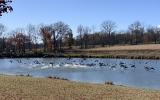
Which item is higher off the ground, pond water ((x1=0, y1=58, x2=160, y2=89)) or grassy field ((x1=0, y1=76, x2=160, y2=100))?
grassy field ((x1=0, y1=76, x2=160, y2=100))

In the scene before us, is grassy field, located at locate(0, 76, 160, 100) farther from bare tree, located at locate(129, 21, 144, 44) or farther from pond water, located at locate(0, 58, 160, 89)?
bare tree, located at locate(129, 21, 144, 44)

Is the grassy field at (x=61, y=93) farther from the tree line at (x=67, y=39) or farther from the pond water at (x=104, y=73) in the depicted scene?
the tree line at (x=67, y=39)

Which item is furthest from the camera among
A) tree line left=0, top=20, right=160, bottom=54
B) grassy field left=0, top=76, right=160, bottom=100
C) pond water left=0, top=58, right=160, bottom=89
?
tree line left=0, top=20, right=160, bottom=54

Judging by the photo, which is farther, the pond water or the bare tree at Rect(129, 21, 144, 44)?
the bare tree at Rect(129, 21, 144, 44)

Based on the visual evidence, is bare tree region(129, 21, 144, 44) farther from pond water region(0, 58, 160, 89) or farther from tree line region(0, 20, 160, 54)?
pond water region(0, 58, 160, 89)

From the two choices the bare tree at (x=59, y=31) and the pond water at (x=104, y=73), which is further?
the bare tree at (x=59, y=31)

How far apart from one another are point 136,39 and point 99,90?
126648 millimetres

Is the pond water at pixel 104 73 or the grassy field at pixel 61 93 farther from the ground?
the grassy field at pixel 61 93

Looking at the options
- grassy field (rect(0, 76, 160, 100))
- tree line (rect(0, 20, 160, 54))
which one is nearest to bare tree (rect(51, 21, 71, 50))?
tree line (rect(0, 20, 160, 54))

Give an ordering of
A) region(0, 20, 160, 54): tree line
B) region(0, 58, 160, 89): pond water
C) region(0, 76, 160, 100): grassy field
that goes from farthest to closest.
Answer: region(0, 20, 160, 54): tree line < region(0, 58, 160, 89): pond water < region(0, 76, 160, 100): grassy field

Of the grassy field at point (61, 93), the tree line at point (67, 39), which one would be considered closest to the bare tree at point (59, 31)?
the tree line at point (67, 39)

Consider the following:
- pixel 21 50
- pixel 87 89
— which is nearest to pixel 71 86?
pixel 87 89

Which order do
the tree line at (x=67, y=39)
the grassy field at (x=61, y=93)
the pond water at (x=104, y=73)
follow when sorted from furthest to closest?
the tree line at (x=67, y=39) < the pond water at (x=104, y=73) < the grassy field at (x=61, y=93)

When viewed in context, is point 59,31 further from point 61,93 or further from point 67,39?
point 61,93
